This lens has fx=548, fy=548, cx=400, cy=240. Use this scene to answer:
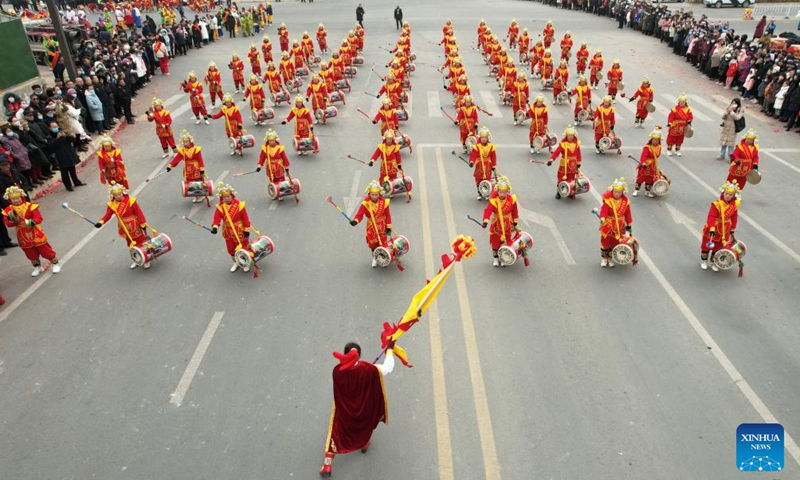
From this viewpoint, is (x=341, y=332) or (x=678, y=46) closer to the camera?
(x=341, y=332)

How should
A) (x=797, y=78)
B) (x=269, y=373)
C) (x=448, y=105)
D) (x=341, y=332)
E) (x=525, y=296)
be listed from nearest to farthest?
(x=269, y=373) → (x=341, y=332) → (x=525, y=296) → (x=797, y=78) → (x=448, y=105)

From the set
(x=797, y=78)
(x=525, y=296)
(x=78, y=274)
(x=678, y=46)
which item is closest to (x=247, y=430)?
(x=525, y=296)

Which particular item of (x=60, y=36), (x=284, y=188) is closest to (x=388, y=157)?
(x=284, y=188)

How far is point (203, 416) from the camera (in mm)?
7164

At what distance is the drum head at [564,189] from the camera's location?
13180mm

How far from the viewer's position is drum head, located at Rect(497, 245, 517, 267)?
10.3 metres

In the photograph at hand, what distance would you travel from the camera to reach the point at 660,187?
43.9 ft

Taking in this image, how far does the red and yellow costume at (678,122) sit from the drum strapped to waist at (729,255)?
664 centimetres

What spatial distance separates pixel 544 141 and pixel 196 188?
389 inches

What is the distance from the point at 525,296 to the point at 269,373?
4553mm

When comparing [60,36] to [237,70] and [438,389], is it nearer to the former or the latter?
[237,70]

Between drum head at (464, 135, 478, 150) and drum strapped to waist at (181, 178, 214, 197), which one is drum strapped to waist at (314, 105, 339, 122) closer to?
drum head at (464, 135, 478, 150)

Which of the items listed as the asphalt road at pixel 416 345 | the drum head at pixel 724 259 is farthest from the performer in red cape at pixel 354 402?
the drum head at pixel 724 259

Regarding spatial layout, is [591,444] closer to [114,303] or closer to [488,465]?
[488,465]
